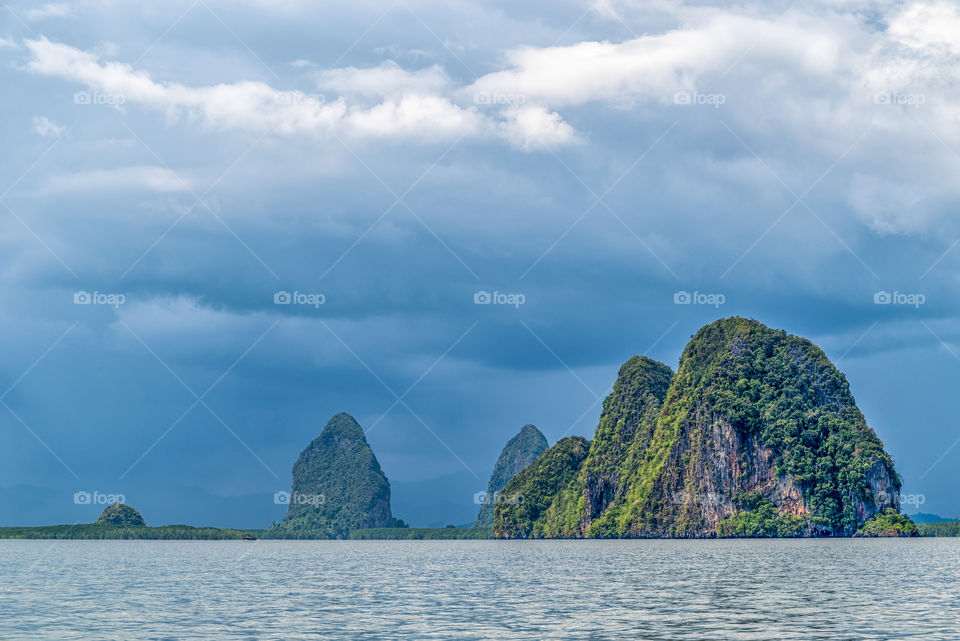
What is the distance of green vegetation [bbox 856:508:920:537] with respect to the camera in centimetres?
18488

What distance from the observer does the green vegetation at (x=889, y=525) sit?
185 metres

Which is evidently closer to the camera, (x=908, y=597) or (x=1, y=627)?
(x=1, y=627)

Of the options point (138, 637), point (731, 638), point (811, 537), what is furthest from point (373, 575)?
point (811, 537)

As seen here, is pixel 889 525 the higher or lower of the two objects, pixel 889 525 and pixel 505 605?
the higher

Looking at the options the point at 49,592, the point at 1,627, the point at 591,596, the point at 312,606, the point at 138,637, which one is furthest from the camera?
the point at 49,592

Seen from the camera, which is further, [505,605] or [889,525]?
[889,525]

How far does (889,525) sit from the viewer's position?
185 meters

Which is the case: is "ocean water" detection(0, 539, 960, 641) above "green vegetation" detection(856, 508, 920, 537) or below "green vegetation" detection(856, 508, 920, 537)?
below

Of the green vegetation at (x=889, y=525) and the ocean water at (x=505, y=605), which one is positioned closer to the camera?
the ocean water at (x=505, y=605)

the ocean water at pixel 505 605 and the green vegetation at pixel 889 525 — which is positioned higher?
the green vegetation at pixel 889 525

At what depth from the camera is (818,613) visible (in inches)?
1384

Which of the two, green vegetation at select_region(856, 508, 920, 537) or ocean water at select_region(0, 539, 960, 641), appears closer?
ocean water at select_region(0, 539, 960, 641)

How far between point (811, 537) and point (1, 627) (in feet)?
594

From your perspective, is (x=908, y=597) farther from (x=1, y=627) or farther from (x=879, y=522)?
(x=879, y=522)
